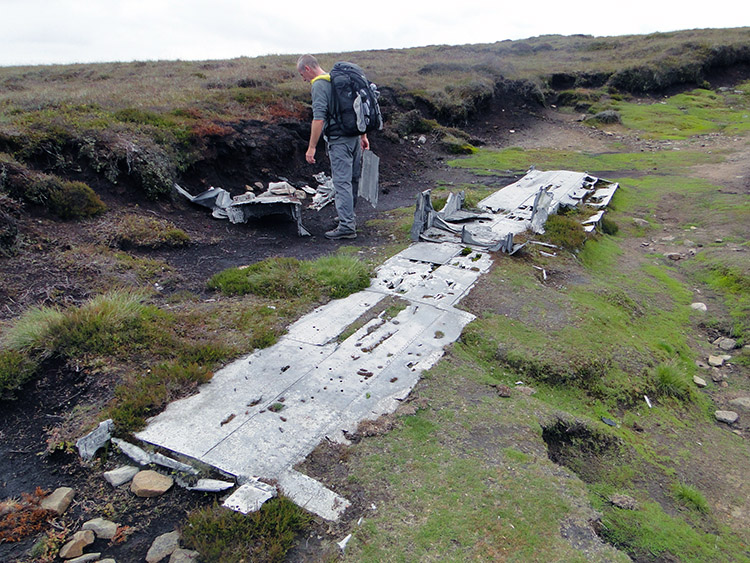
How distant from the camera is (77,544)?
262 centimetres

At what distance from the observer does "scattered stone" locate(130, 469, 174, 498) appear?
9.71 feet

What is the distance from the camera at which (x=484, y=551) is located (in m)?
2.60

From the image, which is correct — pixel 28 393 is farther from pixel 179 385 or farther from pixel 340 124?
pixel 340 124

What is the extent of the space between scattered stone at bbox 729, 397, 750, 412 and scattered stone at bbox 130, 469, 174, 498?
5.45 metres

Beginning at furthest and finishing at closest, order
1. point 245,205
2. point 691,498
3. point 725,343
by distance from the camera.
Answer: point 245,205 < point 725,343 < point 691,498

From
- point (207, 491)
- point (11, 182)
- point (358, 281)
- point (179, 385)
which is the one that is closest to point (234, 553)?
point (207, 491)

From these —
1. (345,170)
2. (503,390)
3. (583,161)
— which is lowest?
(503,390)

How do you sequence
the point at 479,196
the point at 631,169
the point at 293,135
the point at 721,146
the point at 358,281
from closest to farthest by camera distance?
the point at 358,281 < the point at 479,196 < the point at 293,135 < the point at 631,169 < the point at 721,146

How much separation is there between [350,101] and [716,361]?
5875mm

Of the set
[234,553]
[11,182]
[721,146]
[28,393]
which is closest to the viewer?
[234,553]

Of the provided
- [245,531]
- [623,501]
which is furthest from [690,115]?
[245,531]

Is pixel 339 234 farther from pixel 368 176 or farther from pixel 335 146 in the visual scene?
pixel 335 146

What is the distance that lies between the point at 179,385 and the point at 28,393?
1.17 metres

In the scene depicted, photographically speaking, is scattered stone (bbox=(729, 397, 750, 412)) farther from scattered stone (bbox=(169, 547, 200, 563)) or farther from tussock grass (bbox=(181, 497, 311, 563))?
scattered stone (bbox=(169, 547, 200, 563))
